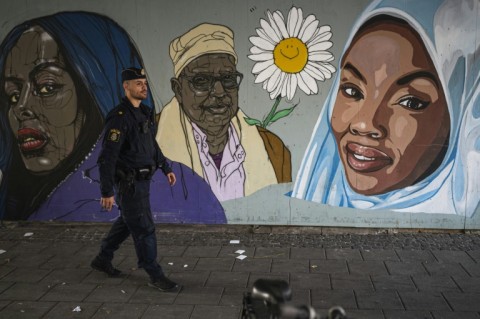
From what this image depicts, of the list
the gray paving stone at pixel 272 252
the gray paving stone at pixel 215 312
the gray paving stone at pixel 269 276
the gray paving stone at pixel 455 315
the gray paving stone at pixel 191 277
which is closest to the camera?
the gray paving stone at pixel 455 315

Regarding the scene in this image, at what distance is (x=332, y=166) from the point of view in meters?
7.16

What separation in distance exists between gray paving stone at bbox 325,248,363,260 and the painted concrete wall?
0.66 m

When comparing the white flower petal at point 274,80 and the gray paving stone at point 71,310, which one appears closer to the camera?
the gray paving stone at point 71,310

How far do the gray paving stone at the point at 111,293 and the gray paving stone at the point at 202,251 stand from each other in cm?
107

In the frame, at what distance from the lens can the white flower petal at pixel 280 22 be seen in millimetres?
6988

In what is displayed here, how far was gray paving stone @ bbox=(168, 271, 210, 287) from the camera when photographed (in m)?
5.67

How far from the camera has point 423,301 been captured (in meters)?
5.14

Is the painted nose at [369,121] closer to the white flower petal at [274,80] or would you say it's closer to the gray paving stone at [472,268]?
the white flower petal at [274,80]

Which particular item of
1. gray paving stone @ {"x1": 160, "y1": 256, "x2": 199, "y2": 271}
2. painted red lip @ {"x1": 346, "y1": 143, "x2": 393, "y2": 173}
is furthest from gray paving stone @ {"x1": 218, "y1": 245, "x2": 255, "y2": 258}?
painted red lip @ {"x1": 346, "y1": 143, "x2": 393, "y2": 173}

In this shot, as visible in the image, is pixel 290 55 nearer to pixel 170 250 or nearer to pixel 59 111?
pixel 170 250

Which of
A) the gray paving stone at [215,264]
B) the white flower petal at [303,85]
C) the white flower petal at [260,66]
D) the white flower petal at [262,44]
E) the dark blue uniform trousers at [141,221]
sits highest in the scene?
the white flower petal at [262,44]

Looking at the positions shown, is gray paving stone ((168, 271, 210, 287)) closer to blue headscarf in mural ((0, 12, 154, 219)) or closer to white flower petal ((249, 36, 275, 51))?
blue headscarf in mural ((0, 12, 154, 219))

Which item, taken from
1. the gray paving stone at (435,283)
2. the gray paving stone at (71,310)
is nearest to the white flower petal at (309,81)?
the gray paving stone at (435,283)

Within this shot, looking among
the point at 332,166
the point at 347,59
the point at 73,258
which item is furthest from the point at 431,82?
the point at 73,258
